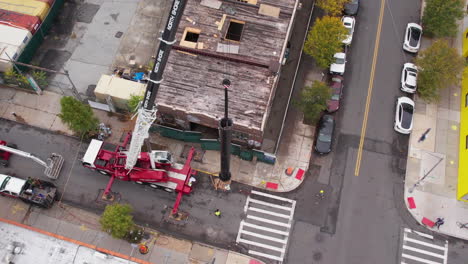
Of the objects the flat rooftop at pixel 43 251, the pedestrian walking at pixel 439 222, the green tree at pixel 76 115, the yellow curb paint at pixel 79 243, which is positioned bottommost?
the flat rooftop at pixel 43 251

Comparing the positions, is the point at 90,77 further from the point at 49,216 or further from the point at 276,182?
the point at 276,182

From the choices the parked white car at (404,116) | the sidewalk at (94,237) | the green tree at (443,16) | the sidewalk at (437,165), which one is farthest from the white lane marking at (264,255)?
the green tree at (443,16)

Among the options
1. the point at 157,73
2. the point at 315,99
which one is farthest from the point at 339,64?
the point at 157,73

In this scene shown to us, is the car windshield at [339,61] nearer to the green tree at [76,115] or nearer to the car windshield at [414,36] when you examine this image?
the car windshield at [414,36]

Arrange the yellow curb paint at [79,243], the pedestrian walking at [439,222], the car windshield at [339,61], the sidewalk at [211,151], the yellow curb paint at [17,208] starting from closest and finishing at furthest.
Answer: the yellow curb paint at [79,243], the pedestrian walking at [439,222], the yellow curb paint at [17,208], the sidewalk at [211,151], the car windshield at [339,61]

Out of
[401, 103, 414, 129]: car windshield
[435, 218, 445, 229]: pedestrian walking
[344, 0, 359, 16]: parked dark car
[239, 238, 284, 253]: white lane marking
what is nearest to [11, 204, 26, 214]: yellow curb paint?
[239, 238, 284, 253]: white lane marking
